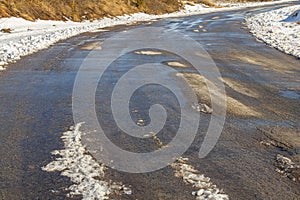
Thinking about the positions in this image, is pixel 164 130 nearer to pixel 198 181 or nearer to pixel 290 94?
pixel 198 181

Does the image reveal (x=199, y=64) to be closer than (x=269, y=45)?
Yes

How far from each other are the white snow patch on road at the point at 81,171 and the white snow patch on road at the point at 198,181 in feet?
2.16

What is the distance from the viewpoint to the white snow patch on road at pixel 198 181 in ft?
11.4

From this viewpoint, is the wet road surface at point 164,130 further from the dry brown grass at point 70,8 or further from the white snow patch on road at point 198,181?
the dry brown grass at point 70,8

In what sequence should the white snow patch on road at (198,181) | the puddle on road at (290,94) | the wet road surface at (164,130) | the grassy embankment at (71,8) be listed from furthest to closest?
the grassy embankment at (71,8) < the puddle on road at (290,94) < the wet road surface at (164,130) < the white snow patch on road at (198,181)

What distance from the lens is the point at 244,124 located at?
5602mm

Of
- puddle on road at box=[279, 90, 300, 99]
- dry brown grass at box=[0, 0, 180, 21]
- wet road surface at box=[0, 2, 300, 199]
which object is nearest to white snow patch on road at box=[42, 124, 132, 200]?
wet road surface at box=[0, 2, 300, 199]

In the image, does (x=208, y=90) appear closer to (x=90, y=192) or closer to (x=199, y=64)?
(x=199, y=64)

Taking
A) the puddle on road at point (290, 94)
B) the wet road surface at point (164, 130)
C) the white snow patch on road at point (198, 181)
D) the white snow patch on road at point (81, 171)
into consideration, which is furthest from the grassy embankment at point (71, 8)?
the white snow patch on road at point (198, 181)

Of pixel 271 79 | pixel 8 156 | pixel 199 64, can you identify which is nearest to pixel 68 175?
pixel 8 156

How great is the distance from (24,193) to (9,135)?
1789mm

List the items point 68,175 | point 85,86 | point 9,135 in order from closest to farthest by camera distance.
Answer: point 68,175 → point 9,135 → point 85,86

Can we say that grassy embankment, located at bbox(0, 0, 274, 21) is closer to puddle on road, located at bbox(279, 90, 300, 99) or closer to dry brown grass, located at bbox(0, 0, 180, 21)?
dry brown grass, located at bbox(0, 0, 180, 21)

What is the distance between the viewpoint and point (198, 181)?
3750 mm
